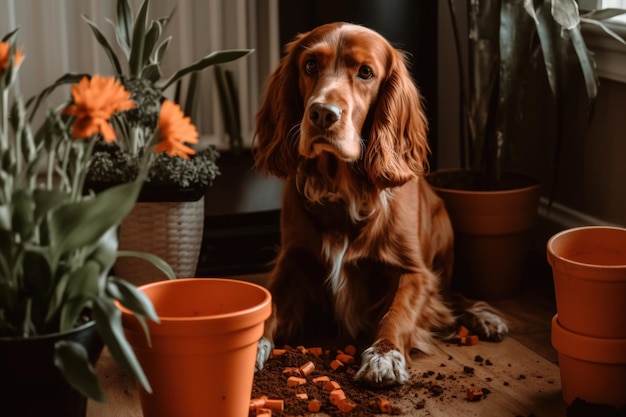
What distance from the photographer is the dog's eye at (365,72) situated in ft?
6.98

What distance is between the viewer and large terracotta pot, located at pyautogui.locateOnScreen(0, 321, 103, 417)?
136 cm

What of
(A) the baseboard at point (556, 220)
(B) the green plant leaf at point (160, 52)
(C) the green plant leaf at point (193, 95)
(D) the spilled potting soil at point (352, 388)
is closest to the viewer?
(D) the spilled potting soil at point (352, 388)

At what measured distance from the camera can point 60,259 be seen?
140 centimetres

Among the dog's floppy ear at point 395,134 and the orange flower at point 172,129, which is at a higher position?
the orange flower at point 172,129

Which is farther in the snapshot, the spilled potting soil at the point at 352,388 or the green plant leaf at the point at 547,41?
the green plant leaf at the point at 547,41

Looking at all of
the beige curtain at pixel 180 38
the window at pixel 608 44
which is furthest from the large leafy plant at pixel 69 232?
the beige curtain at pixel 180 38

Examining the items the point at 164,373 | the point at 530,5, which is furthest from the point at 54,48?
the point at 164,373

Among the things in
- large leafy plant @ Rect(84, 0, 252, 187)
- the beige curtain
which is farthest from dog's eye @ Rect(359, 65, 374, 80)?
the beige curtain

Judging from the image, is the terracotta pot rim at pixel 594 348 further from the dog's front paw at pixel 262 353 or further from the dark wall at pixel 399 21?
the dark wall at pixel 399 21

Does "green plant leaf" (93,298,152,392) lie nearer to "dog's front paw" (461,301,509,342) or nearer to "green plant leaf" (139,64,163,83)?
"green plant leaf" (139,64,163,83)

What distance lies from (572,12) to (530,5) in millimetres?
105

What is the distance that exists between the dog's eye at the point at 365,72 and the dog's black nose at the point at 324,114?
0.17 metres

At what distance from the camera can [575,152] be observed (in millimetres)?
2732

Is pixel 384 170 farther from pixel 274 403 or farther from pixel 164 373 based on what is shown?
pixel 164 373
